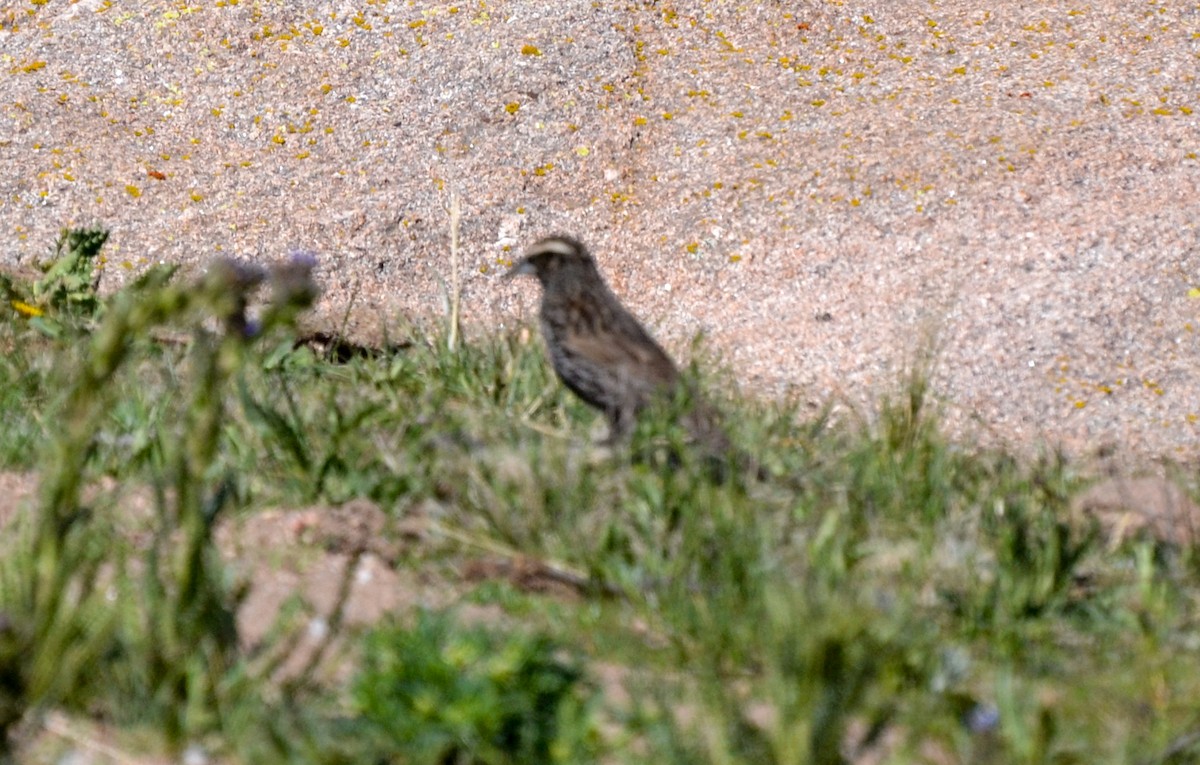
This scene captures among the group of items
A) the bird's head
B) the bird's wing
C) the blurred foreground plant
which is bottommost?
the blurred foreground plant

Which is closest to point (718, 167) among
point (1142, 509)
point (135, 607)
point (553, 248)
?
point (553, 248)

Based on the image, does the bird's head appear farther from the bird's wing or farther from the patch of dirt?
the patch of dirt

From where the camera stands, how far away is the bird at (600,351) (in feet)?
15.4

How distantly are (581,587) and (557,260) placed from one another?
1.84 metres

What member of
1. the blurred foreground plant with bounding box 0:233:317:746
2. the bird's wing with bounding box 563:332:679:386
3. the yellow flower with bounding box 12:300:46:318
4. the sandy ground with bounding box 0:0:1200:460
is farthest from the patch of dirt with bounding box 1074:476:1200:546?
the yellow flower with bounding box 12:300:46:318

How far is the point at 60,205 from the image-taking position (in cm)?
723

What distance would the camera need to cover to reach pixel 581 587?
150 inches

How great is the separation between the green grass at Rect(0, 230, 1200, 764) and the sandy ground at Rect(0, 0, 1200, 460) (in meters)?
1.11

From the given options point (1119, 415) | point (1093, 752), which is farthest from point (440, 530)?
point (1119, 415)

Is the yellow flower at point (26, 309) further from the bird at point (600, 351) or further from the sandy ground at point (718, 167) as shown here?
the bird at point (600, 351)

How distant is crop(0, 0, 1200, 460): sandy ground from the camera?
6.38m

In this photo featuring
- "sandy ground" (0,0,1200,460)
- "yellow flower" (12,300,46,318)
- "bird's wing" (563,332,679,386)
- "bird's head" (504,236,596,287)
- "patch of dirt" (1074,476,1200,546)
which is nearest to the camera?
"patch of dirt" (1074,476,1200,546)

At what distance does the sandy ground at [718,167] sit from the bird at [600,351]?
3.13ft

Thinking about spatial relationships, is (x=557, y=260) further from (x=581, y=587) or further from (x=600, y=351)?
(x=581, y=587)
